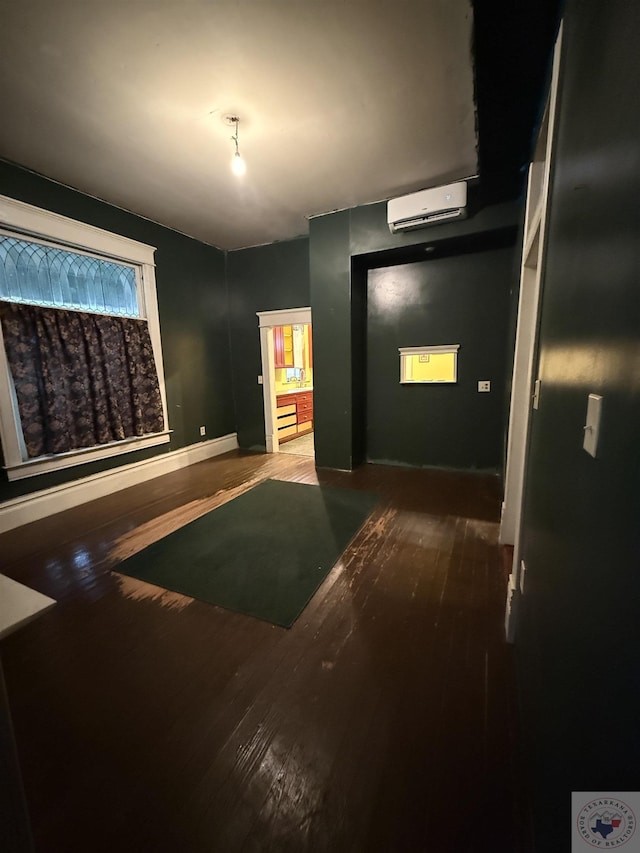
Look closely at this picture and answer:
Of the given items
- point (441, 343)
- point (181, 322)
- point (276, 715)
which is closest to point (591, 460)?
point (276, 715)

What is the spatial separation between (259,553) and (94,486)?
7.27ft

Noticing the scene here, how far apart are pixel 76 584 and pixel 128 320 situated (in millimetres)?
2703

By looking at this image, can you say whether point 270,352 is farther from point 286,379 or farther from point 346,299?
point 286,379

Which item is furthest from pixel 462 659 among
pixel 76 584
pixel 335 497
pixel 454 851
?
pixel 76 584

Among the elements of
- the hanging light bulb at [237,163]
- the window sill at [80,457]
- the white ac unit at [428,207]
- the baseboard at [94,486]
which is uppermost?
the hanging light bulb at [237,163]

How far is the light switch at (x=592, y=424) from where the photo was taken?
2.04ft

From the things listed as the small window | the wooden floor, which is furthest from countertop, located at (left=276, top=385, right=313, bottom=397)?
the wooden floor

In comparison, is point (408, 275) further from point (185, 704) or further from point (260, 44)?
point (185, 704)

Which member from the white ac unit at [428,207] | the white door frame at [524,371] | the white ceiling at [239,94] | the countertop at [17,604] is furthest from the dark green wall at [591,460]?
the countertop at [17,604]

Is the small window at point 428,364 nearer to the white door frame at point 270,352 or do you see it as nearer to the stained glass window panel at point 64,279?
the white door frame at point 270,352

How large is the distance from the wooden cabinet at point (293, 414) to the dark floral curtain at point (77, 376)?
6.81ft

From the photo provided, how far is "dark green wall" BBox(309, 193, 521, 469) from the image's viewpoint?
132 inches

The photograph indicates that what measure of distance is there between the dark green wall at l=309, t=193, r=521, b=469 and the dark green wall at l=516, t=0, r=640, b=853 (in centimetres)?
238

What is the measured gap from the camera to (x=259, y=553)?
7.42 ft
